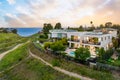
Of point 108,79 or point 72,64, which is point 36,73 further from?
point 108,79

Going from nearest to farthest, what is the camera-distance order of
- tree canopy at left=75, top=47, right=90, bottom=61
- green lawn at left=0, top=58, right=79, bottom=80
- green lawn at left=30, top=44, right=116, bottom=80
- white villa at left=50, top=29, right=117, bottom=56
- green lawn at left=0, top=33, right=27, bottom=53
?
green lawn at left=30, top=44, right=116, bottom=80, green lawn at left=0, top=58, right=79, bottom=80, tree canopy at left=75, top=47, right=90, bottom=61, white villa at left=50, top=29, right=117, bottom=56, green lawn at left=0, top=33, right=27, bottom=53

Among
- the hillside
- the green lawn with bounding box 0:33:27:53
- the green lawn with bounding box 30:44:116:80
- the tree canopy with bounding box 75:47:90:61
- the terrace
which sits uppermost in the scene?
the terrace

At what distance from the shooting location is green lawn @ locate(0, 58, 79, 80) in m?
36.4

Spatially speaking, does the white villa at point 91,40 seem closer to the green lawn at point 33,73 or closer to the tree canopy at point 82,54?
the tree canopy at point 82,54

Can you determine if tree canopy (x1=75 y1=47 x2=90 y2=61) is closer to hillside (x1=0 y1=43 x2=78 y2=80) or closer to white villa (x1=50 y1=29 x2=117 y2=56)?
hillside (x1=0 y1=43 x2=78 y2=80)

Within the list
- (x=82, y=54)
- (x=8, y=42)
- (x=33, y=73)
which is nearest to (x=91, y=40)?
(x=82, y=54)

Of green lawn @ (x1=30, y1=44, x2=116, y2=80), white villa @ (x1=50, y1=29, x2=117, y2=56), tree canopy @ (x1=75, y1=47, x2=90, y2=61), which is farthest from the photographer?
white villa @ (x1=50, y1=29, x2=117, y2=56)

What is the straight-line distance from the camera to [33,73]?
41562 millimetres

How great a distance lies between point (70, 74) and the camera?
34.7 metres

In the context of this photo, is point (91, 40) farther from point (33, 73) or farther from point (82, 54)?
point (33, 73)

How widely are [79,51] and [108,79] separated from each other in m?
9.45

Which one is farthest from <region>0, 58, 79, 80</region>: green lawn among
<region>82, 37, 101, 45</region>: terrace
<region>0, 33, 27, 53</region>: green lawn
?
<region>0, 33, 27, 53</region>: green lawn

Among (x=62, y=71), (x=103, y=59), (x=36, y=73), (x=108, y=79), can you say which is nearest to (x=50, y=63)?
(x=36, y=73)

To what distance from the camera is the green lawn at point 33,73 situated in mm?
36391
